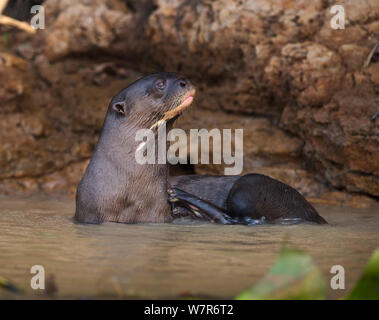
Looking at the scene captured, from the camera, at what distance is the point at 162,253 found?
257cm

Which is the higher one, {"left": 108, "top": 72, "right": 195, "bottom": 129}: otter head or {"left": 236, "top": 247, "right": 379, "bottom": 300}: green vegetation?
{"left": 108, "top": 72, "right": 195, "bottom": 129}: otter head

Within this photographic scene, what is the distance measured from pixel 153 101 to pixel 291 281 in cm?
302

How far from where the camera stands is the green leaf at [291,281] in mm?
→ 1226

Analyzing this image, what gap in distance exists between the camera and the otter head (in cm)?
413

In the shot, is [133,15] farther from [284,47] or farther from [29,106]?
[284,47]

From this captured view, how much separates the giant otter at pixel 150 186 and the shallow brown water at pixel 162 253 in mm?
245

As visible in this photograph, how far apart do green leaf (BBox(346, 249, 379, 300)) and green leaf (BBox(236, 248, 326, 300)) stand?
16 cm

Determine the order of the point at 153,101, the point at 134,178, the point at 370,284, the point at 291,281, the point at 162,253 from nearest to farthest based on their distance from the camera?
the point at 291,281, the point at 370,284, the point at 162,253, the point at 134,178, the point at 153,101

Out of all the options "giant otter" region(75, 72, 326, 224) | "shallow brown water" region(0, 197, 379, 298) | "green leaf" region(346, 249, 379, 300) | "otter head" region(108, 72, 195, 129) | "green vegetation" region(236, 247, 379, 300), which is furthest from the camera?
"otter head" region(108, 72, 195, 129)

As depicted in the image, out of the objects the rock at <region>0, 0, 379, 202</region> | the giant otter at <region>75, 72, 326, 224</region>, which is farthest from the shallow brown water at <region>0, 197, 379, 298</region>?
the rock at <region>0, 0, 379, 202</region>

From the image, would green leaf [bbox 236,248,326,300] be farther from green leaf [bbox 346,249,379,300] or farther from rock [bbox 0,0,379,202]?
rock [bbox 0,0,379,202]

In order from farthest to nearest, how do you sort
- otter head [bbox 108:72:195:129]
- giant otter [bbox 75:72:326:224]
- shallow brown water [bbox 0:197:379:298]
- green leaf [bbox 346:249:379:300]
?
1. otter head [bbox 108:72:195:129]
2. giant otter [bbox 75:72:326:224]
3. shallow brown water [bbox 0:197:379:298]
4. green leaf [bbox 346:249:379:300]

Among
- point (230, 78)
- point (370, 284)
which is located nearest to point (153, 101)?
point (230, 78)

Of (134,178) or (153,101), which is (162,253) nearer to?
(134,178)
